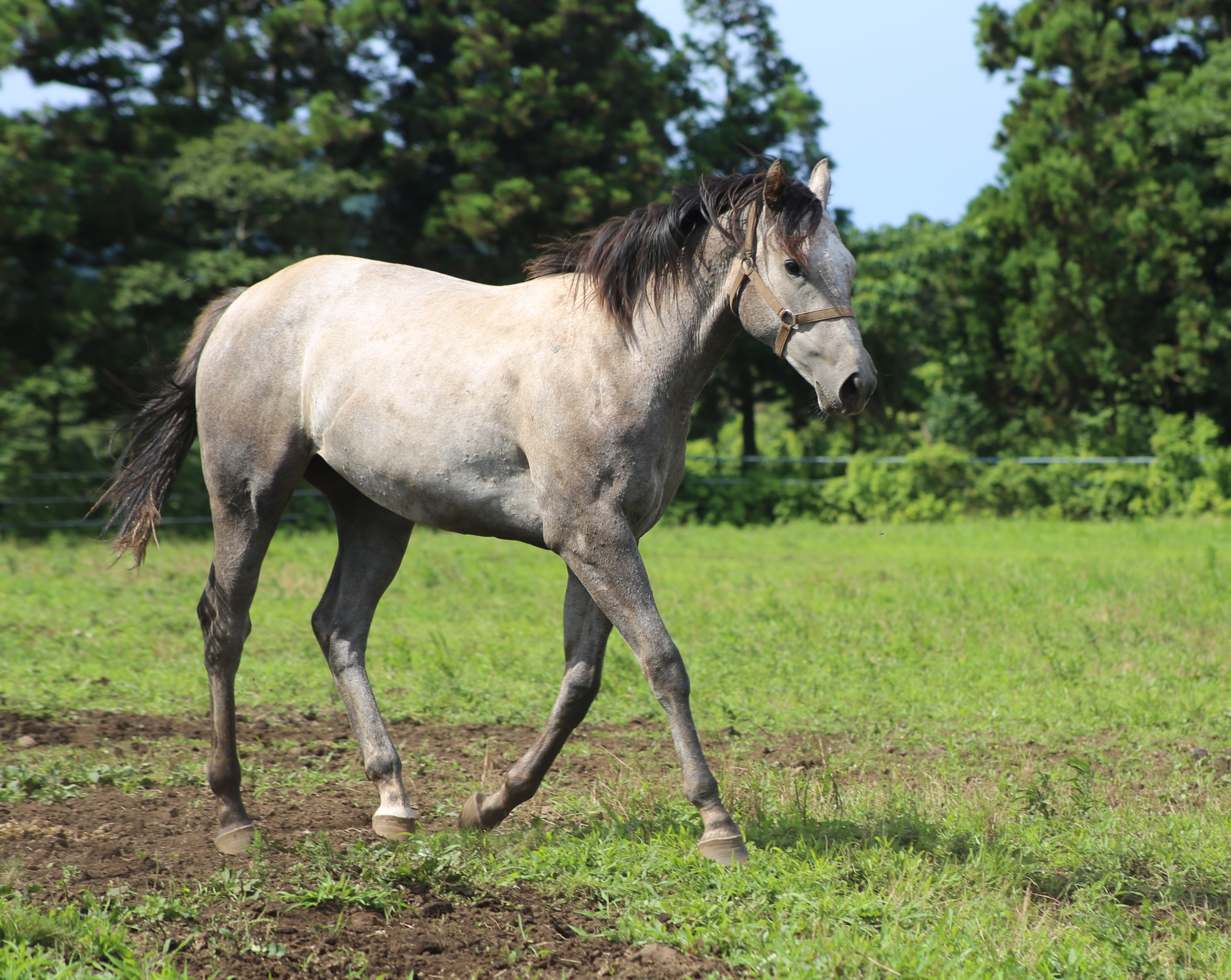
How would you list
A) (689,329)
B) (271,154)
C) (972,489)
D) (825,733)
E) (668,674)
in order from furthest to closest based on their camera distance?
(972,489), (271,154), (825,733), (689,329), (668,674)

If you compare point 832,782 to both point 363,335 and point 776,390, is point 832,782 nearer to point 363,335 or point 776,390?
point 363,335

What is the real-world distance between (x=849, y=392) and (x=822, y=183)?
85 cm

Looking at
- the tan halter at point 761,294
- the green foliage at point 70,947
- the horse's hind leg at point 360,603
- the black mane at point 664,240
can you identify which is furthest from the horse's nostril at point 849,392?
the green foliage at point 70,947

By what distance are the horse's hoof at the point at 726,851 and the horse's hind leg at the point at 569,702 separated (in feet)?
2.07

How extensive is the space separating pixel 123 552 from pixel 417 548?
32.4 ft

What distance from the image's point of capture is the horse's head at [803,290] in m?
3.44

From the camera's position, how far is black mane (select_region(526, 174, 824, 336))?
12.2 ft

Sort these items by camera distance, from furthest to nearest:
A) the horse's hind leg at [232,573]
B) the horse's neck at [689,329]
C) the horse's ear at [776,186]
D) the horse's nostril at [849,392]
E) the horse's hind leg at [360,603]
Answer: the horse's hind leg at [232,573], the horse's hind leg at [360,603], the horse's neck at [689,329], the horse's ear at [776,186], the horse's nostril at [849,392]

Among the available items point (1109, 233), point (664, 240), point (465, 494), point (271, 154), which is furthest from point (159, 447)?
point (1109, 233)

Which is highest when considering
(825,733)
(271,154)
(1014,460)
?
(271,154)

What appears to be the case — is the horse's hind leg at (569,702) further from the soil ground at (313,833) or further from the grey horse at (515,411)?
the soil ground at (313,833)

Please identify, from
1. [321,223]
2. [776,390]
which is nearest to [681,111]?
[776,390]

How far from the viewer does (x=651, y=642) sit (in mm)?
3535

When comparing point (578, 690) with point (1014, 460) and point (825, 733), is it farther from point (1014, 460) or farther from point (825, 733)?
point (1014, 460)
